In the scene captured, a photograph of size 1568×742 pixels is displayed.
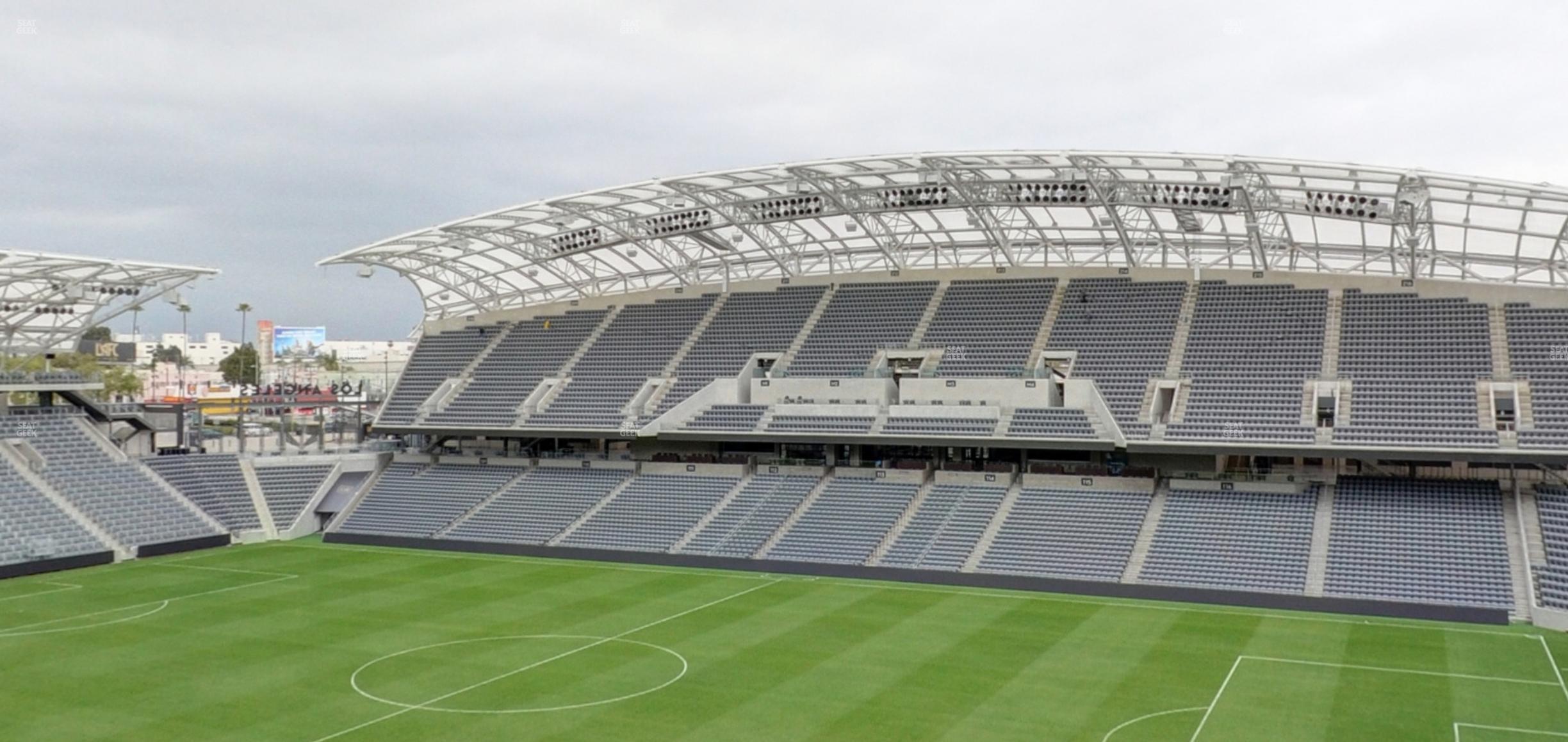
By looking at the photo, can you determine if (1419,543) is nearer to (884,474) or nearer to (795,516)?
(884,474)

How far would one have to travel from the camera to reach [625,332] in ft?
165

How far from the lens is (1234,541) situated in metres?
32.8

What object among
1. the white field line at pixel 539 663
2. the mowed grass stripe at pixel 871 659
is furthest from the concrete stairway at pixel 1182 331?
the white field line at pixel 539 663

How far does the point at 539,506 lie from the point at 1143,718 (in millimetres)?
27240

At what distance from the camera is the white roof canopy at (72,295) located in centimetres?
3941

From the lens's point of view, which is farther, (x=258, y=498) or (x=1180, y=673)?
(x=258, y=498)

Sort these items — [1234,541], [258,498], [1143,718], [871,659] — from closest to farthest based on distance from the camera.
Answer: [1143,718], [871,659], [1234,541], [258,498]

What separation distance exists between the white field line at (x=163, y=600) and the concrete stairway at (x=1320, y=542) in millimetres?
28902

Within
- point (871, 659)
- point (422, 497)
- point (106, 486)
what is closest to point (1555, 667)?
point (871, 659)

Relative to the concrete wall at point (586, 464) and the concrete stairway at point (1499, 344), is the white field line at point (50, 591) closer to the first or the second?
the concrete wall at point (586, 464)

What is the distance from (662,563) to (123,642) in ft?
50.9

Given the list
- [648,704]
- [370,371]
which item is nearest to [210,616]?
[648,704]

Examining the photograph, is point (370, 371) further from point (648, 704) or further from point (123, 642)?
point (648, 704)

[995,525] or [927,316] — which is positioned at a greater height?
[927,316]
